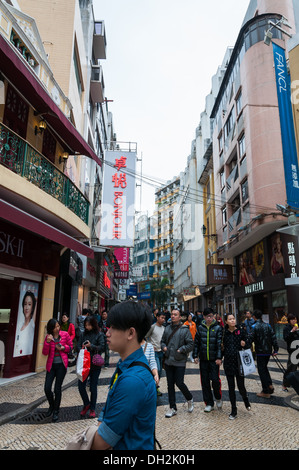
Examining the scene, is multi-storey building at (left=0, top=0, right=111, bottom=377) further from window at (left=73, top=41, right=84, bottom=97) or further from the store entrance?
window at (left=73, top=41, right=84, bottom=97)

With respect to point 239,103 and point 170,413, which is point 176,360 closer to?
point 170,413

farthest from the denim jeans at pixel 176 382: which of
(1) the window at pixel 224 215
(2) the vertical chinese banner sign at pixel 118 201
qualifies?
(1) the window at pixel 224 215

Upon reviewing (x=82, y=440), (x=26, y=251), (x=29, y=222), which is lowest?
(x=82, y=440)

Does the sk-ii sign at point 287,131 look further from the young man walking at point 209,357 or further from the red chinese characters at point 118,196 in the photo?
the young man walking at point 209,357

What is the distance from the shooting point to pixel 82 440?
1543 mm

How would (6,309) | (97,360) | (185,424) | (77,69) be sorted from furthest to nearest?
(77,69) < (6,309) < (97,360) < (185,424)

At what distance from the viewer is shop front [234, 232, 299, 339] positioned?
16406 mm

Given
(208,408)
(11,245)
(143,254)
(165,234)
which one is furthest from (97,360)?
(143,254)

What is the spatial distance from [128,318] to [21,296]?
8.55 m

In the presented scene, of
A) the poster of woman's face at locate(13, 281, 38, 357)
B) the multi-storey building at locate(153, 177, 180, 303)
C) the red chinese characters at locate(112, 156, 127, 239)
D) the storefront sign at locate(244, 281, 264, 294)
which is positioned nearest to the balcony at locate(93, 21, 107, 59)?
the red chinese characters at locate(112, 156, 127, 239)

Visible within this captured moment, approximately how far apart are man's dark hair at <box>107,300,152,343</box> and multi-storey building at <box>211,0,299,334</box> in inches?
632

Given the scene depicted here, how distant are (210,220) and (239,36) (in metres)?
16.3

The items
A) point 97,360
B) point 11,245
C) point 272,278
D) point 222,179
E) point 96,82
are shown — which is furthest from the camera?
point 222,179
